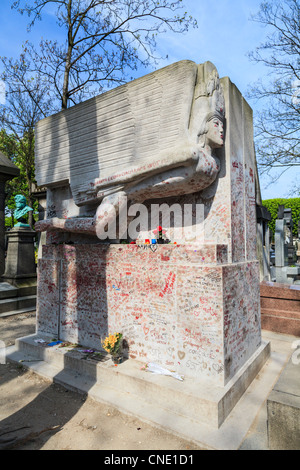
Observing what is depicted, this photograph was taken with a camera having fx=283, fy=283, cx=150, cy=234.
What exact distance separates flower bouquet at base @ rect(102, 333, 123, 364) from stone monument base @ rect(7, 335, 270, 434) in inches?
3.4

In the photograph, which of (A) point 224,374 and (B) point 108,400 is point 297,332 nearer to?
(A) point 224,374

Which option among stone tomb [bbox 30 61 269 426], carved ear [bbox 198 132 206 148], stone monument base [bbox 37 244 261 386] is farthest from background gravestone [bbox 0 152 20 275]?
carved ear [bbox 198 132 206 148]

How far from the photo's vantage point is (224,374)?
3.00 metres

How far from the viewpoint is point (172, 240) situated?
153 inches

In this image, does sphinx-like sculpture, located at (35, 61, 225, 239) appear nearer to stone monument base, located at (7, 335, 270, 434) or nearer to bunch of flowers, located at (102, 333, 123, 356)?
bunch of flowers, located at (102, 333, 123, 356)

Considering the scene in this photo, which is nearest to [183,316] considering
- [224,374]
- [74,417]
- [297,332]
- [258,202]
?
[224,374]

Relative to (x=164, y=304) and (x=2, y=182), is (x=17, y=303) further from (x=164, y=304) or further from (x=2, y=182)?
(x=164, y=304)

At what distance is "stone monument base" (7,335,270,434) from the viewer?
2777mm

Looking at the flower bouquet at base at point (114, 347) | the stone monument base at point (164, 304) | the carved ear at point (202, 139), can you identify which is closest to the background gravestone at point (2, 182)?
the stone monument base at point (164, 304)

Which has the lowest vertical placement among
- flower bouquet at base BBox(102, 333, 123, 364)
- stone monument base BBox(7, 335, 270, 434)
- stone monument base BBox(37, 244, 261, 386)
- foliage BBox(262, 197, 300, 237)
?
stone monument base BBox(7, 335, 270, 434)

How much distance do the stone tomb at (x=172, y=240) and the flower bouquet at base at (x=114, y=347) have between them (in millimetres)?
165

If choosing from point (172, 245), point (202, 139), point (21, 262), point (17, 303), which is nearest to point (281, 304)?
point (172, 245)

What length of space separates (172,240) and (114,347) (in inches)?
62.0
